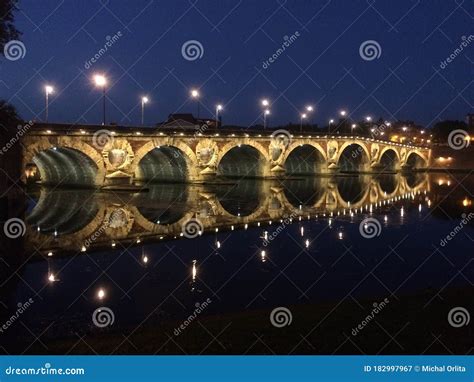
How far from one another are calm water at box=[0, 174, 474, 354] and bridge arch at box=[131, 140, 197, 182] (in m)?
19.0

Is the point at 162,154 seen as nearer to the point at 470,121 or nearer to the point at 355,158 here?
the point at 355,158

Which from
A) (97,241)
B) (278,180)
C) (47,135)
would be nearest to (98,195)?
(47,135)

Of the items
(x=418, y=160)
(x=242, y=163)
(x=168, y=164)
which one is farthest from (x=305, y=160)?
(x=418, y=160)

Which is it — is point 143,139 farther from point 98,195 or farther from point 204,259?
point 204,259

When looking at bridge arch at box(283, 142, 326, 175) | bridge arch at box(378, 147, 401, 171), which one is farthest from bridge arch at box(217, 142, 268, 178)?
bridge arch at box(378, 147, 401, 171)

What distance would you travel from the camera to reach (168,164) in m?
58.3

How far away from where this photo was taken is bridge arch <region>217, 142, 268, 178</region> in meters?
61.3

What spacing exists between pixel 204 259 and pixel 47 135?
2570 cm

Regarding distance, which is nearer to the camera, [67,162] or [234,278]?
[234,278]

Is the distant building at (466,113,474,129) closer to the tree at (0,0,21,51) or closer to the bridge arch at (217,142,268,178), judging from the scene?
the bridge arch at (217,142,268,178)

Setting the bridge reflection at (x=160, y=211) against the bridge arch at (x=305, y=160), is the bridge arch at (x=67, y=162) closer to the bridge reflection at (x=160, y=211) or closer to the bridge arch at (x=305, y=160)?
the bridge reflection at (x=160, y=211)

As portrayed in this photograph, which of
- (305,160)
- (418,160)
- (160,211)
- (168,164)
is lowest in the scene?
(160,211)

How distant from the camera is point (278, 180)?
6091 centimetres

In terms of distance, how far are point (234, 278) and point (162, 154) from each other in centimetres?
4390
